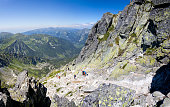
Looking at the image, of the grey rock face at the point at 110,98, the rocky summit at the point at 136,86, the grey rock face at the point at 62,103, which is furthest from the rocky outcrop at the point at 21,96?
the grey rock face at the point at 110,98

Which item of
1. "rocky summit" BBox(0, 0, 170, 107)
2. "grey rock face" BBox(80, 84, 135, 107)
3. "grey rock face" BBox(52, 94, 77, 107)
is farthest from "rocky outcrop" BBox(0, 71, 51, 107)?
"grey rock face" BBox(80, 84, 135, 107)

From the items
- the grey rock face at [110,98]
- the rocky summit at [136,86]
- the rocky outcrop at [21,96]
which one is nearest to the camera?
the grey rock face at [110,98]

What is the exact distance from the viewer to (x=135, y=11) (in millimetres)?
51438

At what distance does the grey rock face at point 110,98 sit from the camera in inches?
466

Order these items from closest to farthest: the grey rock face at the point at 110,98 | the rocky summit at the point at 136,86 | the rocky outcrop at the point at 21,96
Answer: the grey rock face at the point at 110,98 < the rocky summit at the point at 136,86 < the rocky outcrop at the point at 21,96

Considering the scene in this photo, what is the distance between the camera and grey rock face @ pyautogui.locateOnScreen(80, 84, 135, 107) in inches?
466

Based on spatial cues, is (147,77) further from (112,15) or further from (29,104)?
(112,15)

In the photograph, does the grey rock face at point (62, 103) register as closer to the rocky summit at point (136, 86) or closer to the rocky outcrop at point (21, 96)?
the rocky summit at point (136, 86)

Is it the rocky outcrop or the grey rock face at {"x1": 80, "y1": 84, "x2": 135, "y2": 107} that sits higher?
the grey rock face at {"x1": 80, "y1": 84, "x2": 135, "y2": 107}

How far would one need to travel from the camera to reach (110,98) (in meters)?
12.1

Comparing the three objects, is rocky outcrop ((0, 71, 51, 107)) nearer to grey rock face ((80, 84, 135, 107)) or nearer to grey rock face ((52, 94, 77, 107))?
grey rock face ((52, 94, 77, 107))

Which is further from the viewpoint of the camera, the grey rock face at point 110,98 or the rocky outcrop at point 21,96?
the rocky outcrop at point 21,96

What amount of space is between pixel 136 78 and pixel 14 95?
24.8 meters

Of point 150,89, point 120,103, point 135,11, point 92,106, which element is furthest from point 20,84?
point 135,11
